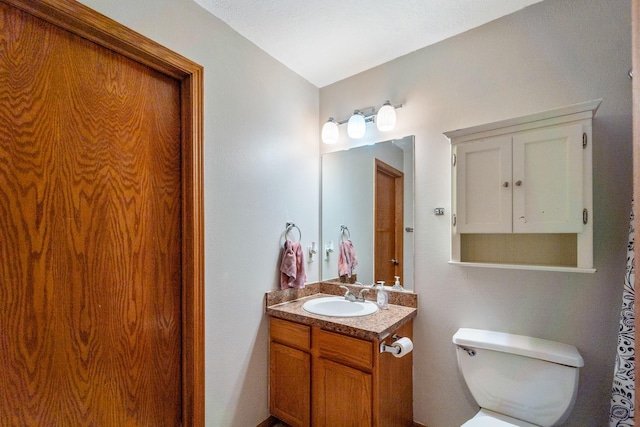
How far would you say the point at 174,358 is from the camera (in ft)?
4.78

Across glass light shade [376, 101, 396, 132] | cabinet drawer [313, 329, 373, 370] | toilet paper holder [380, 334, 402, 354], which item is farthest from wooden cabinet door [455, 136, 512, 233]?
cabinet drawer [313, 329, 373, 370]

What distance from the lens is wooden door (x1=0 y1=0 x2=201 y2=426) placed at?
3.33ft

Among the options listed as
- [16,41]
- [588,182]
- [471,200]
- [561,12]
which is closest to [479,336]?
[471,200]

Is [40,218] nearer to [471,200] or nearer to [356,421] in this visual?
[356,421]

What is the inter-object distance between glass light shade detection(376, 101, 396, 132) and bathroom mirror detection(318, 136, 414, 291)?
120mm

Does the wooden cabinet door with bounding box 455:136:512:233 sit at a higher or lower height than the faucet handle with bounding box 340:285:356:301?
higher

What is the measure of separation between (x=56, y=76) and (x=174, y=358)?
1336 millimetres

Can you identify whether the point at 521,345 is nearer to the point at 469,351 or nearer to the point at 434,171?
the point at 469,351

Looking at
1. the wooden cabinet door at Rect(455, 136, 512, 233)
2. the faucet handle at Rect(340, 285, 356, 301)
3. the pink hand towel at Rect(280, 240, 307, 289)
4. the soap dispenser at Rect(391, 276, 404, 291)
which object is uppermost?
the wooden cabinet door at Rect(455, 136, 512, 233)

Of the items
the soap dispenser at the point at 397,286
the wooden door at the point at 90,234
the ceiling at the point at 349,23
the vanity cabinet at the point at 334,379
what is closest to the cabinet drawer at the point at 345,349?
the vanity cabinet at the point at 334,379

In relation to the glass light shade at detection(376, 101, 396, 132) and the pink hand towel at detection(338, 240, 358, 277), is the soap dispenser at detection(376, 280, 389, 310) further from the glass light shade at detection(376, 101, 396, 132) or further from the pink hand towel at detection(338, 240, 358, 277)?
the glass light shade at detection(376, 101, 396, 132)

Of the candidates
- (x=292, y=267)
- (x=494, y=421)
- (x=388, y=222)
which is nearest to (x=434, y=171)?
(x=388, y=222)

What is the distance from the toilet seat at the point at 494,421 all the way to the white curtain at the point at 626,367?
12.7 inches

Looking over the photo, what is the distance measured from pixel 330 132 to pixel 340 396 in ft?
5.58
